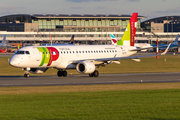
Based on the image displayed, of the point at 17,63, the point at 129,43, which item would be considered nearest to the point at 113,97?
the point at 17,63

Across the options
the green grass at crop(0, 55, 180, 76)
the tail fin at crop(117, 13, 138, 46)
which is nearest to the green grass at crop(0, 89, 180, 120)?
the tail fin at crop(117, 13, 138, 46)

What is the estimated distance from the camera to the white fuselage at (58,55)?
131ft

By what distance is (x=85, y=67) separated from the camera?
136 ft

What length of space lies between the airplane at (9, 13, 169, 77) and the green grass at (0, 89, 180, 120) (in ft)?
49.6

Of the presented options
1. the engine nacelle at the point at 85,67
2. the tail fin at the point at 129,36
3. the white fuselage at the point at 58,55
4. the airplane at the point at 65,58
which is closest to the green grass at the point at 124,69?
the tail fin at the point at 129,36

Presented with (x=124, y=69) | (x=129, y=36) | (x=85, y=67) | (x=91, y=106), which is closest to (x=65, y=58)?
(x=85, y=67)

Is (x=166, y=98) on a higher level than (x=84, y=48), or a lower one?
lower

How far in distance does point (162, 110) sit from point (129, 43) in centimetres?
3367

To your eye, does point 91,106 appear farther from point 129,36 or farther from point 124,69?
point 124,69

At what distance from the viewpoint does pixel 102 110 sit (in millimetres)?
18750

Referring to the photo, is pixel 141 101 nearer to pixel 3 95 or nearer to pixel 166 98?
pixel 166 98

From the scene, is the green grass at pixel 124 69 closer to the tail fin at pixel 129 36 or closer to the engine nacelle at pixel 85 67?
the tail fin at pixel 129 36

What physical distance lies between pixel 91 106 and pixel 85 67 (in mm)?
21476

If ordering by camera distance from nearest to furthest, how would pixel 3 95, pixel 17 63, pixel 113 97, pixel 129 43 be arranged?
1. pixel 113 97
2. pixel 3 95
3. pixel 17 63
4. pixel 129 43
